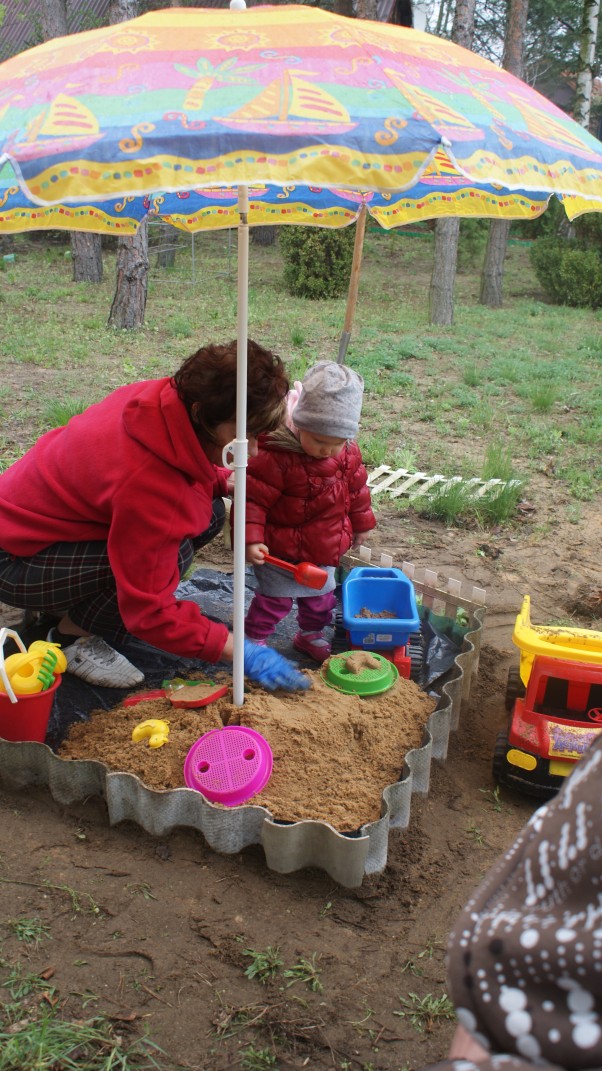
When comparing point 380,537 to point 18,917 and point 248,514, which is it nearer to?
point 248,514

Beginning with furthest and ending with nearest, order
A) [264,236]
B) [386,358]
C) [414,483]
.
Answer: [264,236], [386,358], [414,483]

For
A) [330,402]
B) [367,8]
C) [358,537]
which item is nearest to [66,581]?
[330,402]

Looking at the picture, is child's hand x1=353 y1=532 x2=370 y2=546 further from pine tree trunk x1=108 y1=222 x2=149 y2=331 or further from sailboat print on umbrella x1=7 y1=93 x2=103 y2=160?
pine tree trunk x1=108 y1=222 x2=149 y2=331

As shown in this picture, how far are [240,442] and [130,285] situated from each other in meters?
7.29

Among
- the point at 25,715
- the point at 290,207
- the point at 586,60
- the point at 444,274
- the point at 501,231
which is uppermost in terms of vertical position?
the point at 586,60

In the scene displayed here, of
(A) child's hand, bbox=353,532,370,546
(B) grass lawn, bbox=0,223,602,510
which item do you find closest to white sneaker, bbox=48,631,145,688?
(A) child's hand, bbox=353,532,370,546

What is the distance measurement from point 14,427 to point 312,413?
3193 mm

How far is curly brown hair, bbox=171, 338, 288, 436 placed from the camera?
2.22 meters

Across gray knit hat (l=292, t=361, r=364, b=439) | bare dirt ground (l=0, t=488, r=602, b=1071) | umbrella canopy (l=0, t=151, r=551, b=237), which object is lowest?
bare dirt ground (l=0, t=488, r=602, b=1071)

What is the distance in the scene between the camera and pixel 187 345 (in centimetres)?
827

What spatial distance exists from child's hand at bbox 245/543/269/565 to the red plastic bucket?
31.2 inches

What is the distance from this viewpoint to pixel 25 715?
226 centimetres

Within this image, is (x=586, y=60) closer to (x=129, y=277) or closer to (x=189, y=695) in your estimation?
(x=129, y=277)

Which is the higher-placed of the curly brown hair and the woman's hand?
the curly brown hair
